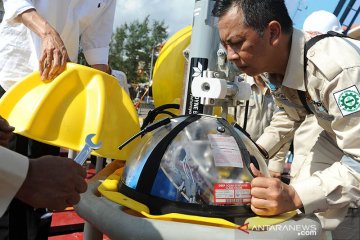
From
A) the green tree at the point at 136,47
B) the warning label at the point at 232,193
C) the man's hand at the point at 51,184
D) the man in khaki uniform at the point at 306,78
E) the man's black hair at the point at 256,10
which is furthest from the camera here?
the green tree at the point at 136,47

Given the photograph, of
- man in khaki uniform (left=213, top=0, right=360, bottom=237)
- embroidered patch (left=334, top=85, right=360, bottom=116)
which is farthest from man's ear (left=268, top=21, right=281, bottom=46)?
embroidered patch (left=334, top=85, right=360, bottom=116)

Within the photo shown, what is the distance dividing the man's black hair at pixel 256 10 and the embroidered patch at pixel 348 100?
33cm

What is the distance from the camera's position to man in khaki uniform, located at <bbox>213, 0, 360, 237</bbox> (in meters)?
1.09

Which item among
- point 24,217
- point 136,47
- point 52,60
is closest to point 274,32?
point 52,60

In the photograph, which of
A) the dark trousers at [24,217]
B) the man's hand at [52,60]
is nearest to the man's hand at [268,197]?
the man's hand at [52,60]

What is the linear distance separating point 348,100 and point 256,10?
1.35 feet

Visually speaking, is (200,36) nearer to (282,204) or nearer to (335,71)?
A: (335,71)

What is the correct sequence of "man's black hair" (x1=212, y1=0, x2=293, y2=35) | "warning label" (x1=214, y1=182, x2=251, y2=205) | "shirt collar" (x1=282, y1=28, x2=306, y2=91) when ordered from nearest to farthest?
1. "warning label" (x1=214, y1=182, x2=251, y2=205)
2. "man's black hair" (x1=212, y1=0, x2=293, y2=35)
3. "shirt collar" (x1=282, y1=28, x2=306, y2=91)

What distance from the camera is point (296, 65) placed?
1.37m

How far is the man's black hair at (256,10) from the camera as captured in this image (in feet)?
4.11

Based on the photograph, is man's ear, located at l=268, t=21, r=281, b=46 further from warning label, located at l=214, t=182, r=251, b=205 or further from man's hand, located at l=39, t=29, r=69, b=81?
man's hand, located at l=39, t=29, r=69, b=81

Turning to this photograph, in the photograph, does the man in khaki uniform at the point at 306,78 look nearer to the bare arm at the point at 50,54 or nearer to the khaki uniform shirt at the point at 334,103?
the khaki uniform shirt at the point at 334,103

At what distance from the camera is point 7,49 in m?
1.57

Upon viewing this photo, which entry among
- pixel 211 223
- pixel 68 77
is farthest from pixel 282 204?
pixel 68 77
